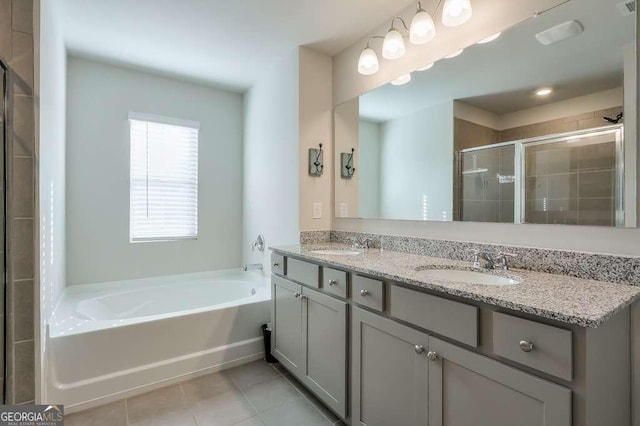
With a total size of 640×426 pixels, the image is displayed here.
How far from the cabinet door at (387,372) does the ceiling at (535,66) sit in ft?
3.98

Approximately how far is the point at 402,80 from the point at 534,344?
1.69 metres

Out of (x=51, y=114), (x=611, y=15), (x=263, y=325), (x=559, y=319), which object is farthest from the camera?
(x=263, y=325)

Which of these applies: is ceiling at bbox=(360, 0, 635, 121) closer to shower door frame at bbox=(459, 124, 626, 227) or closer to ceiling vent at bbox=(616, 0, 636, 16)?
ceiling vent at bbox=(616, 0, 636, 16)

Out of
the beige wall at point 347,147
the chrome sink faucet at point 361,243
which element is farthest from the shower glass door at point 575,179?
the beige wall at point 347,147

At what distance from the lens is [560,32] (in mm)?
1345

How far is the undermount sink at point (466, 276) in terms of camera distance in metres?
1.37

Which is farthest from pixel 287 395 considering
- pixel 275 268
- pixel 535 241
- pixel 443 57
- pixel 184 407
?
pixel 443 57

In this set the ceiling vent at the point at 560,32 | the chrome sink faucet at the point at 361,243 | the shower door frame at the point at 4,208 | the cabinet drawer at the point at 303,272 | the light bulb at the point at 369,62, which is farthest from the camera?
the chrome sink faucet at the point at 361,243

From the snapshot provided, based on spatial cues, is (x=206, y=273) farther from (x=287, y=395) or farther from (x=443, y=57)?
(x=443, y=57)

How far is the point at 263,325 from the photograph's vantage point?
2488 mm

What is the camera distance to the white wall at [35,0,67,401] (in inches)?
63.4

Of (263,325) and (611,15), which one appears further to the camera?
(263,325)

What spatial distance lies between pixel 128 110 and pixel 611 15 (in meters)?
3.40

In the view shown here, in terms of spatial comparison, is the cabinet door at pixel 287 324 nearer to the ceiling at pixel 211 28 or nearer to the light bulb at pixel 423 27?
the light bulb at pixel 423 27
